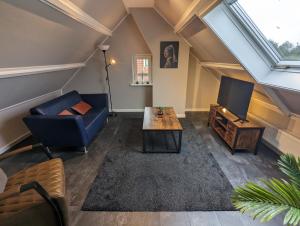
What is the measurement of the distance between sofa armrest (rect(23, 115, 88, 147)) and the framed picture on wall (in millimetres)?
2458

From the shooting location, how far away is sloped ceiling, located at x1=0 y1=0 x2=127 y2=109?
1483 millimetres

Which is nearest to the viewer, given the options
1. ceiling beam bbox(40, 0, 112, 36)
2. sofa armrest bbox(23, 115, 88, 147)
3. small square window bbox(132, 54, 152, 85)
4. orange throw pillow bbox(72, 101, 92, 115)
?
ceiling beam bbox(40, 0, 112, 36)

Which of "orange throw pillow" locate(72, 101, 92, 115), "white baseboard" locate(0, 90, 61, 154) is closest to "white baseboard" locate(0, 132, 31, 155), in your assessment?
"white baseboard" locate(0, 90, 61, 154)

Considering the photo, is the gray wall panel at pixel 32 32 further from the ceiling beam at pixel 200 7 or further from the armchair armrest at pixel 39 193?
the ceiling beam at pixel 200 7

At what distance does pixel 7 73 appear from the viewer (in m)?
1.93

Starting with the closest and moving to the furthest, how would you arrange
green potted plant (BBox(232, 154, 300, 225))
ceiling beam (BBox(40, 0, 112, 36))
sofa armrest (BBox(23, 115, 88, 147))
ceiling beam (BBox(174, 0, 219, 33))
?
green potted plant (BBox(232, 154, 300, 225)) → ceiling beam (BBox(40, 0, 112, 36)) → ceiling beam (BBox(174, 0, 219, 33)) → sofa armrest (BBox(23, 115, 88, 147))

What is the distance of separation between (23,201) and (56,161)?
46cm

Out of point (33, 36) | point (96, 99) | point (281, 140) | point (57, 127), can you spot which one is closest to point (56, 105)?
point (57, 127)

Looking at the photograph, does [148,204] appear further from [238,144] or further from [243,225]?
[238,144]

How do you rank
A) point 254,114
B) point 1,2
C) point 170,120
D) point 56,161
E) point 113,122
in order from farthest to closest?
1. point 113,122
2. point 254,114
3. point 170,120
4. point 56,161
5. point 1,2

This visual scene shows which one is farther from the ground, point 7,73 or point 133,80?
point 7,73

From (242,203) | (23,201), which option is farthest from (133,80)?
(242,203)

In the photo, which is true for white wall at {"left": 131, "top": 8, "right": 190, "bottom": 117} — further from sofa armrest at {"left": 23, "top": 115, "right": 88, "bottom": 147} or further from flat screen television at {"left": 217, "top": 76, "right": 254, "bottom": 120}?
sofa armrest at {"left": 23, "top": 115, "right": 88, "bottom": 147}

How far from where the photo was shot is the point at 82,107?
3.69 meters
